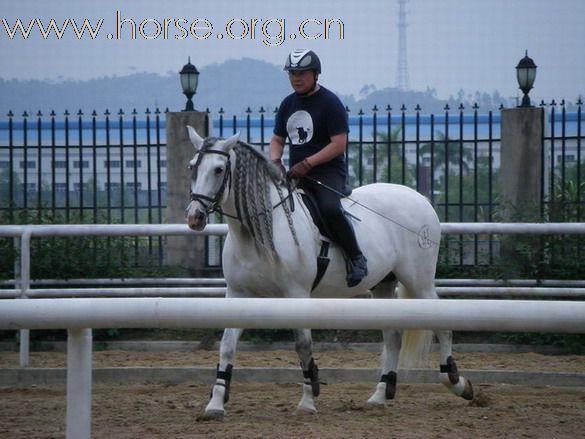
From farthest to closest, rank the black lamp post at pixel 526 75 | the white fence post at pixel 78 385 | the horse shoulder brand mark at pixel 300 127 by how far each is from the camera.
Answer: the black lamp post at pixel 526 75 < the horse shoulder brand mark at pixel 300 127 < the white fence post at pixel 78 385

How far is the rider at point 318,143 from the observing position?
25.4ft

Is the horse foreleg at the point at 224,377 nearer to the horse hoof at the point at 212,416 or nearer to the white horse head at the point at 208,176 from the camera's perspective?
the horse hoof at the point at 212,416

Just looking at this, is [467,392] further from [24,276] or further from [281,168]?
[24,276]

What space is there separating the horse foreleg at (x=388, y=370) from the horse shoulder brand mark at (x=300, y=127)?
1.86 metres

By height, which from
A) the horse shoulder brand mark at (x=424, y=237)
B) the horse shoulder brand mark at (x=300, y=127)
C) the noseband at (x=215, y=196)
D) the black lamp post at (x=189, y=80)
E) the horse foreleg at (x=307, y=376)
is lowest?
the horse foreleg at (x=307, y=376)

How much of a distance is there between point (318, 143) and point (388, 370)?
2.00m

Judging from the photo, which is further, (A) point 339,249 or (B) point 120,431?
(A) point 339,249

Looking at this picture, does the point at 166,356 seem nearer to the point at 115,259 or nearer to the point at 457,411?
the point at 115,259

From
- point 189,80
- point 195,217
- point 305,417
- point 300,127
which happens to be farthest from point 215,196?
point 189,80

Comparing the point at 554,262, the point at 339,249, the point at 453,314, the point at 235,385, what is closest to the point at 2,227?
the point at 235,385

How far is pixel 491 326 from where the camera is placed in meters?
3.13

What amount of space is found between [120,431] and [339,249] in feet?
7.57

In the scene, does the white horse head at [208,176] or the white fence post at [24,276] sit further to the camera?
the white fence post at [24,276]

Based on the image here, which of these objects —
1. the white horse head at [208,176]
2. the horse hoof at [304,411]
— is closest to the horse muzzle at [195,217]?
the white horse head at [208,176]
